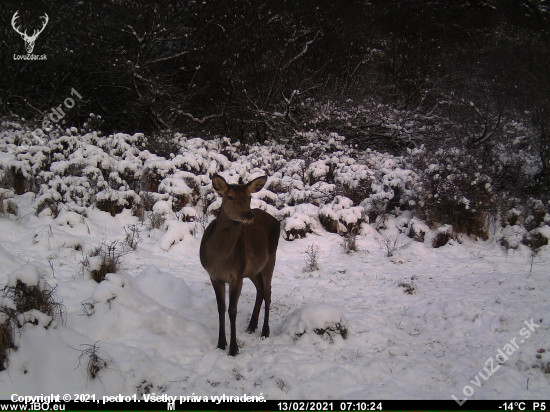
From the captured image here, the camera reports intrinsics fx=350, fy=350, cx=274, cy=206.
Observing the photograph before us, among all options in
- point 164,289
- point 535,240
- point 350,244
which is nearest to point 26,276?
point 164,289

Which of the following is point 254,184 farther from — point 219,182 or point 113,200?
point 113,200

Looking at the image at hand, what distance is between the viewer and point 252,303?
505 centimetres

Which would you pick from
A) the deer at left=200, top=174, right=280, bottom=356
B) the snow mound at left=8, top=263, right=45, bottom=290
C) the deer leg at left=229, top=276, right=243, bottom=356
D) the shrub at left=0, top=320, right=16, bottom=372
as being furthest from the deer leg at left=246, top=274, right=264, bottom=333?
the shrub at left=0, top=320, right=16, bottom=372

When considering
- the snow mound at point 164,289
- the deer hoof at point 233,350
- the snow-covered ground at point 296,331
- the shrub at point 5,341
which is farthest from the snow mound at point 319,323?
the shrub at point 5,341

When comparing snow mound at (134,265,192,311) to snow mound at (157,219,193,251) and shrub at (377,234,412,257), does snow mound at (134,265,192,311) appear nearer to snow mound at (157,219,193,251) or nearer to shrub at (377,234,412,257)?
snow mound at (157,219,193,251)

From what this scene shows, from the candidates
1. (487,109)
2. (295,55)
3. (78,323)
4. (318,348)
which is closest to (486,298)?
(318,348)

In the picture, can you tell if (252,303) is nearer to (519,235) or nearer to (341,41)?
(519,235)

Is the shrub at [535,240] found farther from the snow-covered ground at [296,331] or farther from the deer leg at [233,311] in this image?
the deer leg at [233,311]

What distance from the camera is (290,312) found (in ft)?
14.8

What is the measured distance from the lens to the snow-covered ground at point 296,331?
9.53ft

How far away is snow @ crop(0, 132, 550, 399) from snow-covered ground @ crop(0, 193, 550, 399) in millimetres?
16

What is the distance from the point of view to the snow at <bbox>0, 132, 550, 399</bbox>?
294 cm

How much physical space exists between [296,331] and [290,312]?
2.07ft

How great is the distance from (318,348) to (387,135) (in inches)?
443
